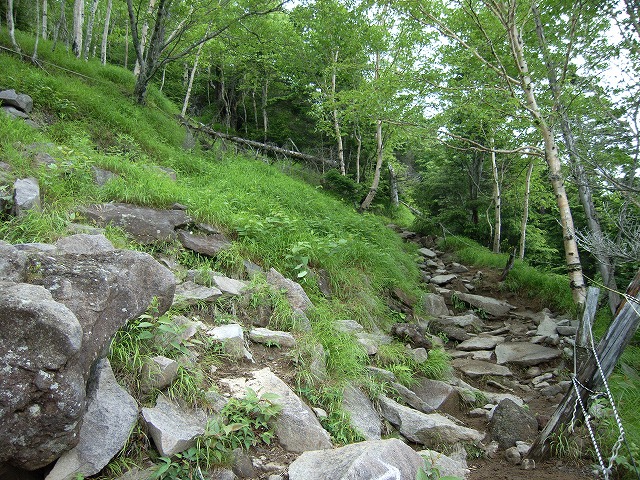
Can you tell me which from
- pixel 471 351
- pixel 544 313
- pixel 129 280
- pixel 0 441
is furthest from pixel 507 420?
pixel 544 313

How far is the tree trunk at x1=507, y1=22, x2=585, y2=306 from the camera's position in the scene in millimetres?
6398

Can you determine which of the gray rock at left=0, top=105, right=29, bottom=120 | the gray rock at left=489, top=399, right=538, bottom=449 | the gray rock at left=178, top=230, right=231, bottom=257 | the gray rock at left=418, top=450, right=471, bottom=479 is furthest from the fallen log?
the gray rock at left=418, top=450, right=471, bottom=479

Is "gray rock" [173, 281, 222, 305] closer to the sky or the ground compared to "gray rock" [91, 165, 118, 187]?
closer to the ground

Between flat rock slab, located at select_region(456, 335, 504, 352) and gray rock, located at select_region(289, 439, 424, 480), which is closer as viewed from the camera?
gray rock, located at select_region(289, 439, 424, 480)

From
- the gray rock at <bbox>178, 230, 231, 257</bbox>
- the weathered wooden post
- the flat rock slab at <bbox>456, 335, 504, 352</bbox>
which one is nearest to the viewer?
the weathered wooden post

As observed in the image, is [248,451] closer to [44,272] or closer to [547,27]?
[44,272]

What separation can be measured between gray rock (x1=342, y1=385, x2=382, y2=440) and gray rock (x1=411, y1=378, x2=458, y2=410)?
101cm

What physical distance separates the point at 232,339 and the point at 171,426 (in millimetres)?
1206

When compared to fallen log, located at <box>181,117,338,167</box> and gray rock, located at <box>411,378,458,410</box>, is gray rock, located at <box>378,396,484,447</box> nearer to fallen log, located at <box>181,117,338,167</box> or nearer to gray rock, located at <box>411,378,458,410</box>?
gray rock, located at <box>411,378,458,410</box>

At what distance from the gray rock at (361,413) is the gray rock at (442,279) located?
7.28 metres

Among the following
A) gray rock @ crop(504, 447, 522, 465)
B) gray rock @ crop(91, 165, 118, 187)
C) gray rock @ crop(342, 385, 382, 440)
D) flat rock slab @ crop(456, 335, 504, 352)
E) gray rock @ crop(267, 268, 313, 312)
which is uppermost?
gray rock @ crop(91, 165, 118, 187)

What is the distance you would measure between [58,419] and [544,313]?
30.3ft

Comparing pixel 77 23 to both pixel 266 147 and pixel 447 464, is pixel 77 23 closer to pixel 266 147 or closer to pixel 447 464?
pixel 266 147

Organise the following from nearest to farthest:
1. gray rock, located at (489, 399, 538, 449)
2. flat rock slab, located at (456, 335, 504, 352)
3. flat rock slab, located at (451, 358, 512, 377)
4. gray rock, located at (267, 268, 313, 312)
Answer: gray rock, located at (489, 399, 538, 449), gray rock, located at (267, 268, 313, 312), flat rock slab, located at (451, 358, 512, 377), flat rock slab, located at (456, 335, 504, 352)
